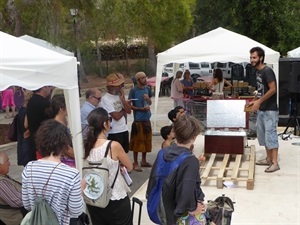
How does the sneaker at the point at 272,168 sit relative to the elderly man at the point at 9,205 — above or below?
below

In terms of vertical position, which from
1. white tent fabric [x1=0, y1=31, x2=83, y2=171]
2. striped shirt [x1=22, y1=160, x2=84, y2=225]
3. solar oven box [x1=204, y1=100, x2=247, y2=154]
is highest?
white tent fabric [x1=0, y1=31, x2=83, y2=171]

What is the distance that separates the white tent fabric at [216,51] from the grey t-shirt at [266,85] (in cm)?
242

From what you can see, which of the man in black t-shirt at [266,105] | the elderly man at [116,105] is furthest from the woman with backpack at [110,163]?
the man in black t-shirt at [266,105]

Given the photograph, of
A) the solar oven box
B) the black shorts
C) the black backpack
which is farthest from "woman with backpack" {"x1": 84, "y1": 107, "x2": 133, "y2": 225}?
the solar oven box

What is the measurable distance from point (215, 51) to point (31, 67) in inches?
226

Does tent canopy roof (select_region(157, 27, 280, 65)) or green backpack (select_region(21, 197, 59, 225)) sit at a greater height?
tent canopy roof (select_region(157, 27, 280, 65))

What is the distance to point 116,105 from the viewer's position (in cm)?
670

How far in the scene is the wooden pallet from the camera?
641 cm

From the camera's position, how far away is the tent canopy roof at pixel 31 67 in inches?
160

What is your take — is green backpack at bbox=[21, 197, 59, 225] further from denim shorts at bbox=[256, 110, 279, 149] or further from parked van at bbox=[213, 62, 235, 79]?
parked van at bbox=[213, 62, 235, 79]

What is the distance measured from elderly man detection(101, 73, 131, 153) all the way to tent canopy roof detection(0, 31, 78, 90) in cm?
184

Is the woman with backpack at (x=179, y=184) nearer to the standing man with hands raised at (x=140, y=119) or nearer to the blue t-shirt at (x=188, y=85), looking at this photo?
the standing man with hands raised at (x=140, y=119)

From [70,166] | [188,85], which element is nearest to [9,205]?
[70,166]

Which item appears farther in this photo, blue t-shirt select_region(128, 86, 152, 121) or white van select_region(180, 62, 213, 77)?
white van select_region(180, 62, 213, 77)
